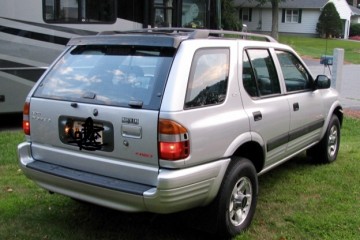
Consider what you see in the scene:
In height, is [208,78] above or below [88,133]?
above

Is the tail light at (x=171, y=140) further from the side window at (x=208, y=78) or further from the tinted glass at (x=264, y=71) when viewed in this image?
the tinted glass at (x=264, y=71)

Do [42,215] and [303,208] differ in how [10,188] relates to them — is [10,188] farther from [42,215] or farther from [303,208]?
[303,208]

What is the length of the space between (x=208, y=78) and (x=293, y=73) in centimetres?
196

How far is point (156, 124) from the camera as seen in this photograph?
359 centimetres

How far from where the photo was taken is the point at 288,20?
53156 mm

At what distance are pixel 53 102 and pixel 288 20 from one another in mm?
51657

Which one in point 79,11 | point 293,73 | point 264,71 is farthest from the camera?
point 79,11

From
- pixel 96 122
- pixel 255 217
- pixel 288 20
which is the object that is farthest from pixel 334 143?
pixel 288 20

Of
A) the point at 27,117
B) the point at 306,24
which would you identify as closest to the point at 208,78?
the point at 27,117

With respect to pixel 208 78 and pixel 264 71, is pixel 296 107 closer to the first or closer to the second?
pixel 264 71

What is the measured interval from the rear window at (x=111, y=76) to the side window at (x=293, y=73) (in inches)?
76.5

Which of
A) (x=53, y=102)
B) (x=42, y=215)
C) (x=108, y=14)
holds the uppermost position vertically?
(x=108, y=14)

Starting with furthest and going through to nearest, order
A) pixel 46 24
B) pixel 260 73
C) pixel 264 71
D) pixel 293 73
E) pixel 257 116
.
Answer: pixel 46 24 < pixel 293 73 < pixel 264 71 < pixel 260 73 < pixel 257 116

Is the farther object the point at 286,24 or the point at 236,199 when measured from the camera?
the point at 286,24
